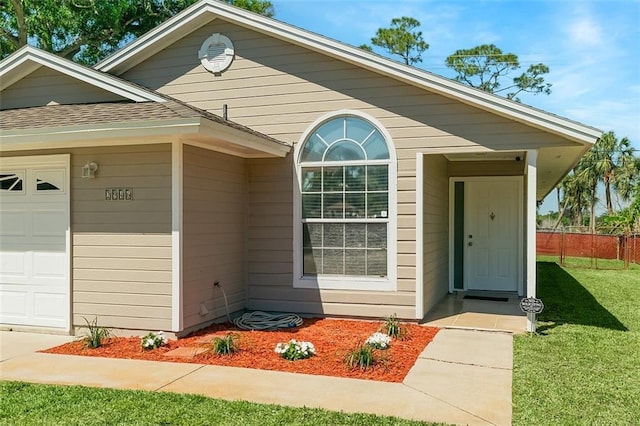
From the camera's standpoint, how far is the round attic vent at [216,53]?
8.59m

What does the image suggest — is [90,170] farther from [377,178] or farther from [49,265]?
[377,178]

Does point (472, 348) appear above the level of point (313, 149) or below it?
below

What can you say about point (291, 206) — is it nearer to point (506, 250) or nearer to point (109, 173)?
point (109, 173)

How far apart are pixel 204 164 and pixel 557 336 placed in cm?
525

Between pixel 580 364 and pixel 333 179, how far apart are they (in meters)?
4.08

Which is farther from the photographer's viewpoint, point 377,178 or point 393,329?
point 377,178

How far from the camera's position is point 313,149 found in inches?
323

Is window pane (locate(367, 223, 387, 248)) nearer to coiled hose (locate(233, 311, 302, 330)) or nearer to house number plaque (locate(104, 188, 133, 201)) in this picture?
coiled hose (locate(233, 311, 302, 330))

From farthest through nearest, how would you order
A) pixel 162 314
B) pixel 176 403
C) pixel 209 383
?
pixel 162 314 < pixel 209 383 < pixel 176 403

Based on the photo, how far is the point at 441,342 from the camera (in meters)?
6.78

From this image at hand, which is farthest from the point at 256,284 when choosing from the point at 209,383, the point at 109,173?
the point at 209,383

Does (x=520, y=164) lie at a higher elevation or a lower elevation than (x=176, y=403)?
higher

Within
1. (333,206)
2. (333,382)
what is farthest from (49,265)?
(333,382)

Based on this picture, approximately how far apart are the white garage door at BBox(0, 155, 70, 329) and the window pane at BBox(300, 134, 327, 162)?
10.9ft
